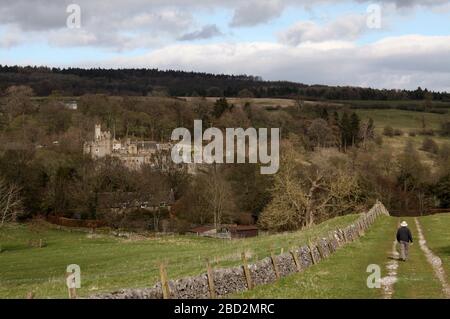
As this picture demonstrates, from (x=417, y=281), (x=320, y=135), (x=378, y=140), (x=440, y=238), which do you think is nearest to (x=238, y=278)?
(x=417, y=281)

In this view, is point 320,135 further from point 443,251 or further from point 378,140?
point 443,251

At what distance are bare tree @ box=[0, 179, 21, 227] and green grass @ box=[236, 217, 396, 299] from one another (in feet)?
231

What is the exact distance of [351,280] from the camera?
25531 millimetres

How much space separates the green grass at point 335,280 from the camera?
22.3 m

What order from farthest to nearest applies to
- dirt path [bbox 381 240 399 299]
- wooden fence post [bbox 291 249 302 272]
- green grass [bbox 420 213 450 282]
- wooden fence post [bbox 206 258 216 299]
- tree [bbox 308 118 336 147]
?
tree [bbox 308 118 336 147]
green grass [bbox 420 213 450 282]
wooden fence post [bbox 291 249 302 272]
dirt path [bbox 381 240 399 299]
wooden fence post [bbox 206 258 216 299]

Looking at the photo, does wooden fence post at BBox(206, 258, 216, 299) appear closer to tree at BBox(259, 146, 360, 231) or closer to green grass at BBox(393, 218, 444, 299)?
green grass at BBox(393, 218, 444, 299)

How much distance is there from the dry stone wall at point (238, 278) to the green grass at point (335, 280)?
478mm

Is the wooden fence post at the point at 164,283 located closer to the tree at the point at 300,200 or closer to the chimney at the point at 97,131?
the tree at the point at 300,200

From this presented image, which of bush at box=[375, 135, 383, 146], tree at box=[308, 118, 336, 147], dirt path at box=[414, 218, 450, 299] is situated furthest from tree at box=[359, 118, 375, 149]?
dirt path at box=[414, 218, 450, 299]

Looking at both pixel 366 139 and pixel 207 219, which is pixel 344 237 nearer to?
pixel 207 219

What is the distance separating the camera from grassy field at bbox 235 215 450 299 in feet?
72.9

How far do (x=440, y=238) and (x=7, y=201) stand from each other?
73.1 m
